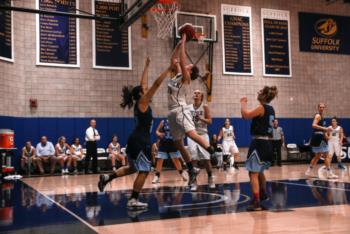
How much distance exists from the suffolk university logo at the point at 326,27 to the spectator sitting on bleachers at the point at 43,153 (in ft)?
40.2

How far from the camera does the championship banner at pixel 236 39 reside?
1628 cm

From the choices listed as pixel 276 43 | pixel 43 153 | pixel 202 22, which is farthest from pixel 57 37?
pixel 276 43

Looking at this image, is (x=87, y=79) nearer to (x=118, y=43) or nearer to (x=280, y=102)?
(x=118, y=43)

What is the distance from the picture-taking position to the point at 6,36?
12703mm

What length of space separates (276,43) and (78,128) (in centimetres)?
886

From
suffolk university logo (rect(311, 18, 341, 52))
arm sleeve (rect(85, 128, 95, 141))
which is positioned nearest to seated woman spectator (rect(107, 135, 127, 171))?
arm sleeve (rect(85, 128, 95, 141))

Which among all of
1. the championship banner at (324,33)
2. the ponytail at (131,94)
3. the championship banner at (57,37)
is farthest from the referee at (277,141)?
the ponytail at (131,94)

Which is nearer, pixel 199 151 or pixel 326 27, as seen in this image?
pixel 199 151

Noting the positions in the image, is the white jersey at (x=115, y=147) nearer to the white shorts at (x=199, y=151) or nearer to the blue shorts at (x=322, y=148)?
the white shorts at (x=199, y=151)

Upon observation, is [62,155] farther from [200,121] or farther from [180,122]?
[180,122]

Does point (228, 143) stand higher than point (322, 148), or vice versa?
point (322, 148)

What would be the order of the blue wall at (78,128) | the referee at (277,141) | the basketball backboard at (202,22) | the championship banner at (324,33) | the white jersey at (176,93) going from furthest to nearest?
the championship banner at (324,33), the basketball backboard at (202,22), the referee at (277,141), the blue wall at (78,128), the white jersey at (176,93)

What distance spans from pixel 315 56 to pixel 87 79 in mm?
9921

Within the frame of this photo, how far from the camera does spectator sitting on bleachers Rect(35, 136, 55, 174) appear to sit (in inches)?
504
